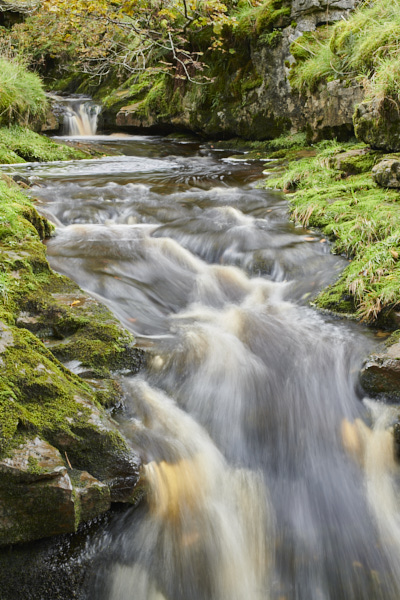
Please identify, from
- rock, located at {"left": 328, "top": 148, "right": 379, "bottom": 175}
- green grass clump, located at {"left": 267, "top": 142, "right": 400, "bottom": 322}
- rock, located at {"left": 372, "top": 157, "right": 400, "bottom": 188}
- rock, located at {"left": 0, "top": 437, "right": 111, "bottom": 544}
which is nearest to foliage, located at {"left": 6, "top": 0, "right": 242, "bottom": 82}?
rock, located at {"left": 328, "top": 148, "right": 379, "bottom": 175}

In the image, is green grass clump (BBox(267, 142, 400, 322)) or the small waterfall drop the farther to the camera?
the small waterfall drop

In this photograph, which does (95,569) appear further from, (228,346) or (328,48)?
(328,48)

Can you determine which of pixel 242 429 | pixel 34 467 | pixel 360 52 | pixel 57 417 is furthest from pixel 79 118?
pixel 34 467

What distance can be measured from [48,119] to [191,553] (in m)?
13.3

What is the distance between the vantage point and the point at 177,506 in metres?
2.29

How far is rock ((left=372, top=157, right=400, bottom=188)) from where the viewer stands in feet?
18.2

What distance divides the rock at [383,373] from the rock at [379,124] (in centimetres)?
411

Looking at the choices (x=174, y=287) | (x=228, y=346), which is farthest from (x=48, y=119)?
(x=228, y=346)

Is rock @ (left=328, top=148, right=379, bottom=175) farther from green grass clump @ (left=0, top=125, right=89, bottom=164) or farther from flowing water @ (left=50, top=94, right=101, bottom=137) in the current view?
flowing water @ (left=50, top=94, right=101, bottom=137)

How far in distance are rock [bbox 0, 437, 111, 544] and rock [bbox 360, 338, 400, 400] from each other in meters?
2.05

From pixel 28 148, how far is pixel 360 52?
23.3ft

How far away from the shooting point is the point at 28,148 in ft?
32.6

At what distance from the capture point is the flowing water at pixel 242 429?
6.98 ft

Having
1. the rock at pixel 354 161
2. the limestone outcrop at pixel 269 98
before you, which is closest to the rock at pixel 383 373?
the rock at pixel 354 161
